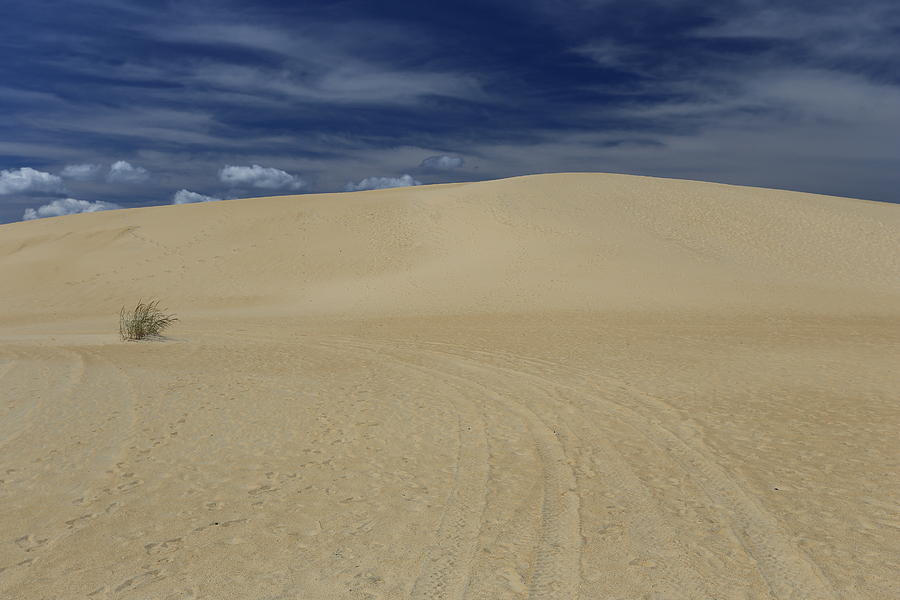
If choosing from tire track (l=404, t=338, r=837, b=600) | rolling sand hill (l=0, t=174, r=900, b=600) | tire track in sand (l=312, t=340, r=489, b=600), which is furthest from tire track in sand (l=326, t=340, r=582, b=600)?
tire track (l=404, t=338, r=837, b=600)

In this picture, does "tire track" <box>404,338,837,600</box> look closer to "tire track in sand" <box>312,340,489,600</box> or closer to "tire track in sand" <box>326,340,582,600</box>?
"tire track in sand" <box>326,340,582,600</box>

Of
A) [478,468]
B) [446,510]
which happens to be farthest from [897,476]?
[446,510]

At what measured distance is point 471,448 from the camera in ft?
20.3

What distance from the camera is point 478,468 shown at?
5.59 metres

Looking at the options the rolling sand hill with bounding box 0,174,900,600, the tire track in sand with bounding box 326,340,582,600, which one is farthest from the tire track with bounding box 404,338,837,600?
the tire track in sand with bounding box 326,340,582,600

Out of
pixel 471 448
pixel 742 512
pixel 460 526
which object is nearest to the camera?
pixel 460 526

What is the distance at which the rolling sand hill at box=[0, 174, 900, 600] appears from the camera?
12.4 feet

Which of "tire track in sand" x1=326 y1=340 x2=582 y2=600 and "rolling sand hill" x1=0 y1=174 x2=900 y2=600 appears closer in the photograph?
"tire track in sand" x1=326 y1=340 x2=582 y2=600

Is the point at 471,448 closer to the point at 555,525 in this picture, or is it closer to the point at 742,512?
the point at 555,525

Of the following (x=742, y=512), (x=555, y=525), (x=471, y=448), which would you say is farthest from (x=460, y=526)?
(x=742, y=512)

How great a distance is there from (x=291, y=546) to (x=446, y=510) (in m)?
1.14

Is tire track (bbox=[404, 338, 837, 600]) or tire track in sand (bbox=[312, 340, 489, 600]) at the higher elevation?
tire track in sand (bbox=[312, 340, 489, 600])

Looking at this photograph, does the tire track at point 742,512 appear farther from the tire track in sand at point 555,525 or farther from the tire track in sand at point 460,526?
the tire track in sand at point 460,526

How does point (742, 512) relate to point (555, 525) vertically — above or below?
below
